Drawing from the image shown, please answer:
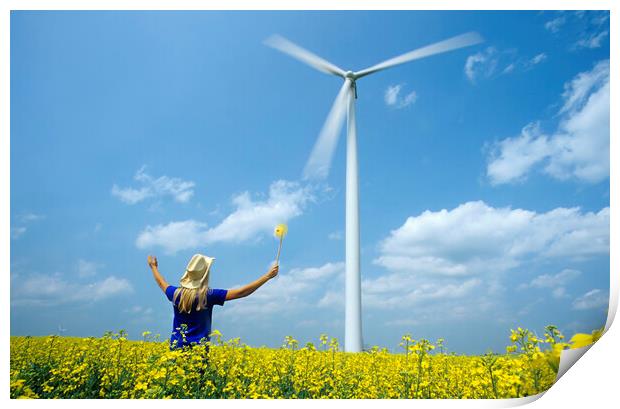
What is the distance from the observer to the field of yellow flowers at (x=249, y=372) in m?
3.60

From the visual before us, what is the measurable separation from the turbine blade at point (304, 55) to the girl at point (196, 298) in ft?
10.3

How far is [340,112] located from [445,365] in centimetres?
643

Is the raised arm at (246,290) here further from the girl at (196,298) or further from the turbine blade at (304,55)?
the turbine blade at (304,55)

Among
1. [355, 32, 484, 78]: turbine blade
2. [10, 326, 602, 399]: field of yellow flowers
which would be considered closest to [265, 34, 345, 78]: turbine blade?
[355, 32, 484, 78]: turbine blade

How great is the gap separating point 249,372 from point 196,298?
91 centimetres

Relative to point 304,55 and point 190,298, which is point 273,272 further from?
point 304,55

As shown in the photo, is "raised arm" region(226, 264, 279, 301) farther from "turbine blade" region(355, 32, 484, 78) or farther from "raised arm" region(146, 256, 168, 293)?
"turbine blade" region(355, 32, 484, 78)

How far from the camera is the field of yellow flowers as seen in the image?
3598mm

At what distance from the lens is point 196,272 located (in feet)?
12.8

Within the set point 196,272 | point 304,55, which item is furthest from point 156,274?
point 304,55

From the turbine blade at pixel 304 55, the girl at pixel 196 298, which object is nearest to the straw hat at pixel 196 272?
the girl at pixel 196 298

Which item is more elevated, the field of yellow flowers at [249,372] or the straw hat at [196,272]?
the straw hat at [196,272]
